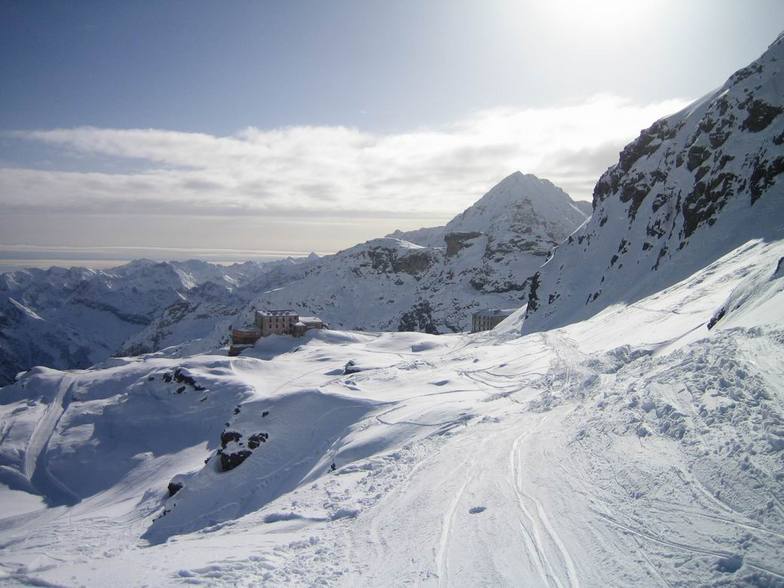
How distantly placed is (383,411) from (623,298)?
31.2m

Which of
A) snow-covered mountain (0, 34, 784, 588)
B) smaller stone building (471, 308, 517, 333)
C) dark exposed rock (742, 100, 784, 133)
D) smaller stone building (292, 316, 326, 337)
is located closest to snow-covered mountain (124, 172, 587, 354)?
smaller stone building (471, 308, 517, 333)

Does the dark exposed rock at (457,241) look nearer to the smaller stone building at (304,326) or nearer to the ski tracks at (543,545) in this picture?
the smaller stone building at (304,326)

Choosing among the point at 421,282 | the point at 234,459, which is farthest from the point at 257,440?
the point at 421,282

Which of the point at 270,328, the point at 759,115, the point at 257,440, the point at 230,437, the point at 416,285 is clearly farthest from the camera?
the point at 416,285

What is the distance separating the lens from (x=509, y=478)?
12656 millimetres

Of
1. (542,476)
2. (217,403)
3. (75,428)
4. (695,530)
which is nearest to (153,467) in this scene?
(217,403)

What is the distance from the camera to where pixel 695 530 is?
8.42 metres

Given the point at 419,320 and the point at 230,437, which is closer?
the point at 230,437

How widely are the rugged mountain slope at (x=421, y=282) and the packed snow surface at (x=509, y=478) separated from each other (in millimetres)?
108948

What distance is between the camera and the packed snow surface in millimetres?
8734

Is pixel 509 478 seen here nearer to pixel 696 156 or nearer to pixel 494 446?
pixel 494 446

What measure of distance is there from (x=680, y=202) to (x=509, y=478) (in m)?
50.2

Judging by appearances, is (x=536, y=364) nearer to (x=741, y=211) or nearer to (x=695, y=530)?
(x=695, y=530)

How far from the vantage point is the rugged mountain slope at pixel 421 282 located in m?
151
